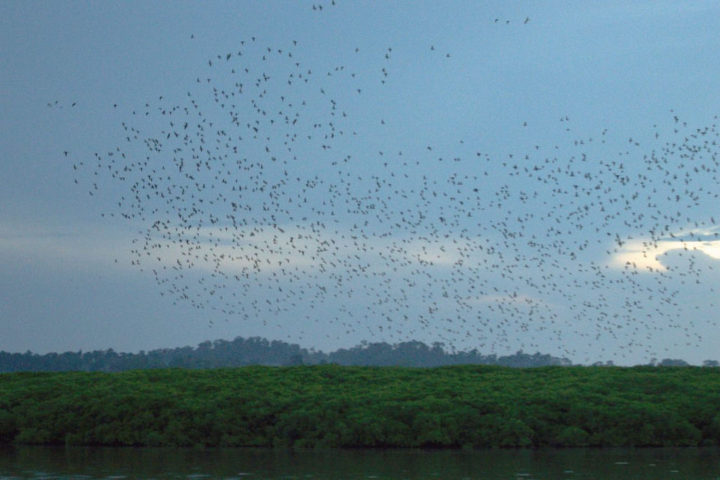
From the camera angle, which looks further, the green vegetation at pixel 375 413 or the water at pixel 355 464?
the green vegetation at pixel 375 413

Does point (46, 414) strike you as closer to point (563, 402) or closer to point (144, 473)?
point (144, 473)

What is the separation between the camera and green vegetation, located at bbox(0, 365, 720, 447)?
1410 inches

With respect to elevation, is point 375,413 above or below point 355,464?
above

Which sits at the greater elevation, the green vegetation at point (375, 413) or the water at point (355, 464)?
the green vegetation at point (375, 413)

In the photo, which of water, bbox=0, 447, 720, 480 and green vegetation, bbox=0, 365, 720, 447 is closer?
water, bbox=0, 447, 720, 480

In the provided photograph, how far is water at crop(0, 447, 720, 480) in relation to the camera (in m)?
27.9

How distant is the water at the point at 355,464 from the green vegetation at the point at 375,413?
3.52 feet

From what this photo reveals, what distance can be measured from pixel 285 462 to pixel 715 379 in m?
21.6

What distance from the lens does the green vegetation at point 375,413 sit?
35.8 meters

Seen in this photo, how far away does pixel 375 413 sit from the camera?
119ft

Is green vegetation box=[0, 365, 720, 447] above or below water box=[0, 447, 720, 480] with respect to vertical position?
above

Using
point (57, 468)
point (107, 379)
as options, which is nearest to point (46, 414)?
point (107, 379)

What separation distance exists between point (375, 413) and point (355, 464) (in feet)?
18.4

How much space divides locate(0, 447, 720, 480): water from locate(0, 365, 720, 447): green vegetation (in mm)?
1074
